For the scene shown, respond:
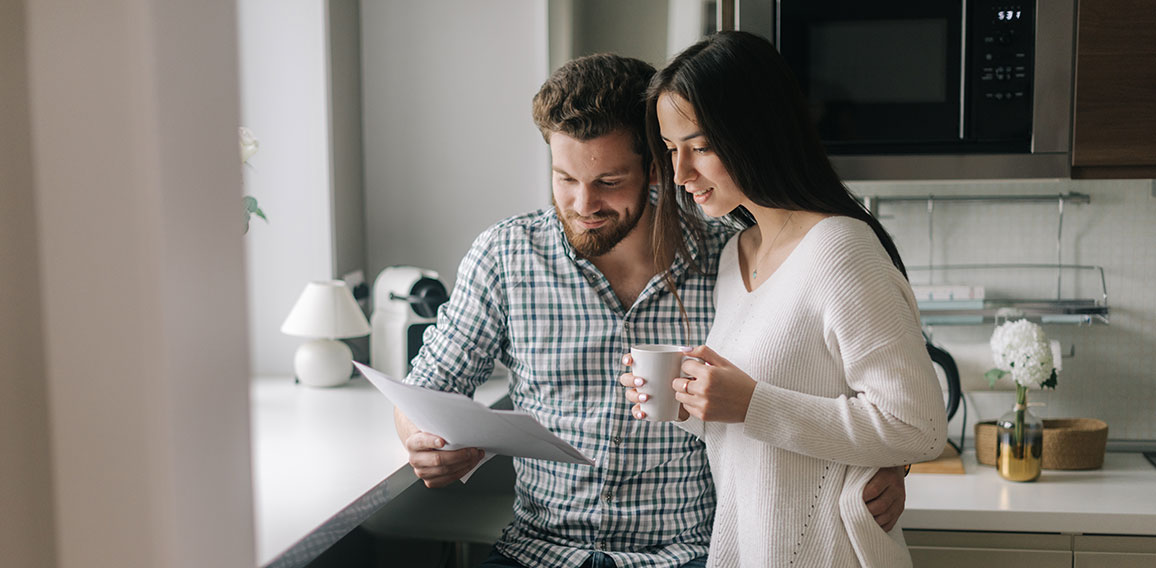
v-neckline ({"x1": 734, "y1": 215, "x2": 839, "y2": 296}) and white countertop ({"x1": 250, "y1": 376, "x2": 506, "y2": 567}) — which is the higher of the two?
v-neckline ({"x1": 734, "y1": 215, "x2": 839, "y2": 296})

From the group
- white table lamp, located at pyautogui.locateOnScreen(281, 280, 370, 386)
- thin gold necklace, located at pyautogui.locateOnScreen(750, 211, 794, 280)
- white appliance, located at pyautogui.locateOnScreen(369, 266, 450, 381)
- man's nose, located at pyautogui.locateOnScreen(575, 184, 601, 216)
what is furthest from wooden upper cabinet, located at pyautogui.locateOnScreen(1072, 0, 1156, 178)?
white table lamp, located at pyautogui.locateOnScreen(281, 280, 370, 386)

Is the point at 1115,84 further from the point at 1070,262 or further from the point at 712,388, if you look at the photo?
the point at 712,388

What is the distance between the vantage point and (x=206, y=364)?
20.3 inches

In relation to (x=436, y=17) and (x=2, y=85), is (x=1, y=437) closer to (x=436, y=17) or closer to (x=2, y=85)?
(x=2, y=85)

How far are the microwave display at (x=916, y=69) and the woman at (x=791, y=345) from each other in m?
0.57

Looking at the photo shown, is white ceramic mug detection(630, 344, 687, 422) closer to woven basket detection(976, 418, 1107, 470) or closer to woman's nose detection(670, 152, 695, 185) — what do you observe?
woman's nose detection(670, 152, 695, 185)

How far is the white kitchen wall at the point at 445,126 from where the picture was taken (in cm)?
241

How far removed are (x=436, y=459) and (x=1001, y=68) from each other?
135 cm

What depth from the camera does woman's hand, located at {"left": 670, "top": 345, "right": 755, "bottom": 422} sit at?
1169 millimetres

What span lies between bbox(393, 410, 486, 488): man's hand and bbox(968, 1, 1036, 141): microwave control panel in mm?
1231

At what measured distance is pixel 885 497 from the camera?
1262 millimetres

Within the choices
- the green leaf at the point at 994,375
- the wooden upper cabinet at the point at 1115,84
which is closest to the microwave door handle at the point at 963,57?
the wooden upper cabinet at the point at 1115,84

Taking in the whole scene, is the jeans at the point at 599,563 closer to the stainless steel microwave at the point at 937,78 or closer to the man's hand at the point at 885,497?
the man's hand at the point at 885,497

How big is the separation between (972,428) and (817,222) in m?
1.25
